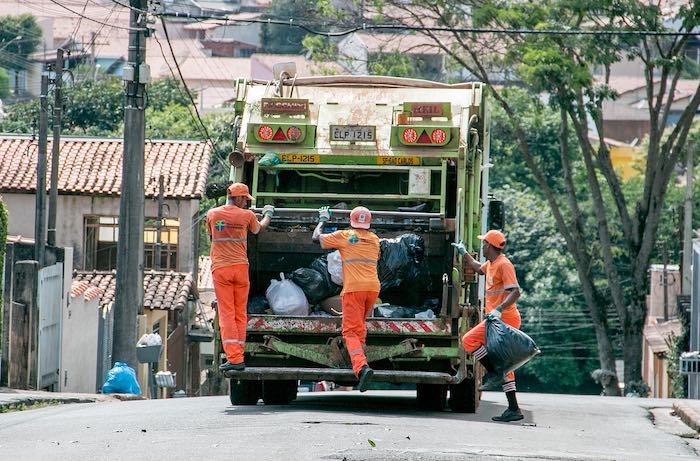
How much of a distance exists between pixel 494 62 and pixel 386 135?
14235 millimetres

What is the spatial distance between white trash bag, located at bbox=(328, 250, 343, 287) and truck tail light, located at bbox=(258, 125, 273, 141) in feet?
3.97

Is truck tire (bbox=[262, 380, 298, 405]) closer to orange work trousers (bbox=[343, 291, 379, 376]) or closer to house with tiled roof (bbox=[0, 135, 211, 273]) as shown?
orange work trousers (bbox=[343, 291, 379, 376])

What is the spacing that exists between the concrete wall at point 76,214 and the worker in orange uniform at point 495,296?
2078 centimetres

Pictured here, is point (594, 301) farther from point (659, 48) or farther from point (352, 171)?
point (352, 171)

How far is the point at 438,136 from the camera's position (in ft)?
41.9

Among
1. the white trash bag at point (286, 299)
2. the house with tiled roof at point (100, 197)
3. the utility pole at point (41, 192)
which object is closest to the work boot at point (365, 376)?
the white trash bag at point (286, 299)

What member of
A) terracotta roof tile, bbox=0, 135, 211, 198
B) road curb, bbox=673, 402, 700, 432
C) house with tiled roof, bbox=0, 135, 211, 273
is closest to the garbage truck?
road curb, bbox=673, 402, 700, 432

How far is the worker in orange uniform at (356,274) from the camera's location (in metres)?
12.0

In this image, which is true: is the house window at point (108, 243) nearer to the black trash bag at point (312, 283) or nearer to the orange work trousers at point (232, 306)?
the black trash bag at point (312, 283)

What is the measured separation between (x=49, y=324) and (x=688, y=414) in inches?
431

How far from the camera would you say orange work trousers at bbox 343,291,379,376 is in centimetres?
1198

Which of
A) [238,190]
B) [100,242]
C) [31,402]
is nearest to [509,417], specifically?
[238,190]

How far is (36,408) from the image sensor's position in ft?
48.2

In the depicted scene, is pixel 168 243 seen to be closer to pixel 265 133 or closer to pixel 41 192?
pixel 41 192
